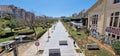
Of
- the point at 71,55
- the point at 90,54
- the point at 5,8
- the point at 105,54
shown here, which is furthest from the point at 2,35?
the point at 5,8

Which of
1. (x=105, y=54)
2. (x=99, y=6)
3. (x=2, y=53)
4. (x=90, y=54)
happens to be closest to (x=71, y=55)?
(x=90, y=54)

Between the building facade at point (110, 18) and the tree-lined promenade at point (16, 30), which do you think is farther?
the tree-lined promenade at point (16, 30)

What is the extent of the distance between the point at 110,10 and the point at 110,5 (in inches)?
32.4

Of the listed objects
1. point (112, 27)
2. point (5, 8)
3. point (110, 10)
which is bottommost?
point (112, 27)

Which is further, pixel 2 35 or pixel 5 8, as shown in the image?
pixel 5 8

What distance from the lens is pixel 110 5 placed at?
1800 cm

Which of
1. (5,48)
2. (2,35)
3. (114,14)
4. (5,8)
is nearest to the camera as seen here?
(5,48)

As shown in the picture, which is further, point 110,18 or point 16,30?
point 16,30

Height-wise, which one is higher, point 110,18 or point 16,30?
point 110,18

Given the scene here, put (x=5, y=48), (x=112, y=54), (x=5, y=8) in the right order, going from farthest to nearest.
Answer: (x=5, y=8), (x=5, y=48), (x=112, y=54)

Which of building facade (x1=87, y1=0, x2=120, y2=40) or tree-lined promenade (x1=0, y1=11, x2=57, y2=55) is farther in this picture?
tree-lined promenade (x1=0, y1=11, x2=57, y2=55)

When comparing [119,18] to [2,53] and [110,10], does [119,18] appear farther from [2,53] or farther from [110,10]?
[2,53]

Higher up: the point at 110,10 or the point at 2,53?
the point at 110,10

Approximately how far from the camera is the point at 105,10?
63.5ft
